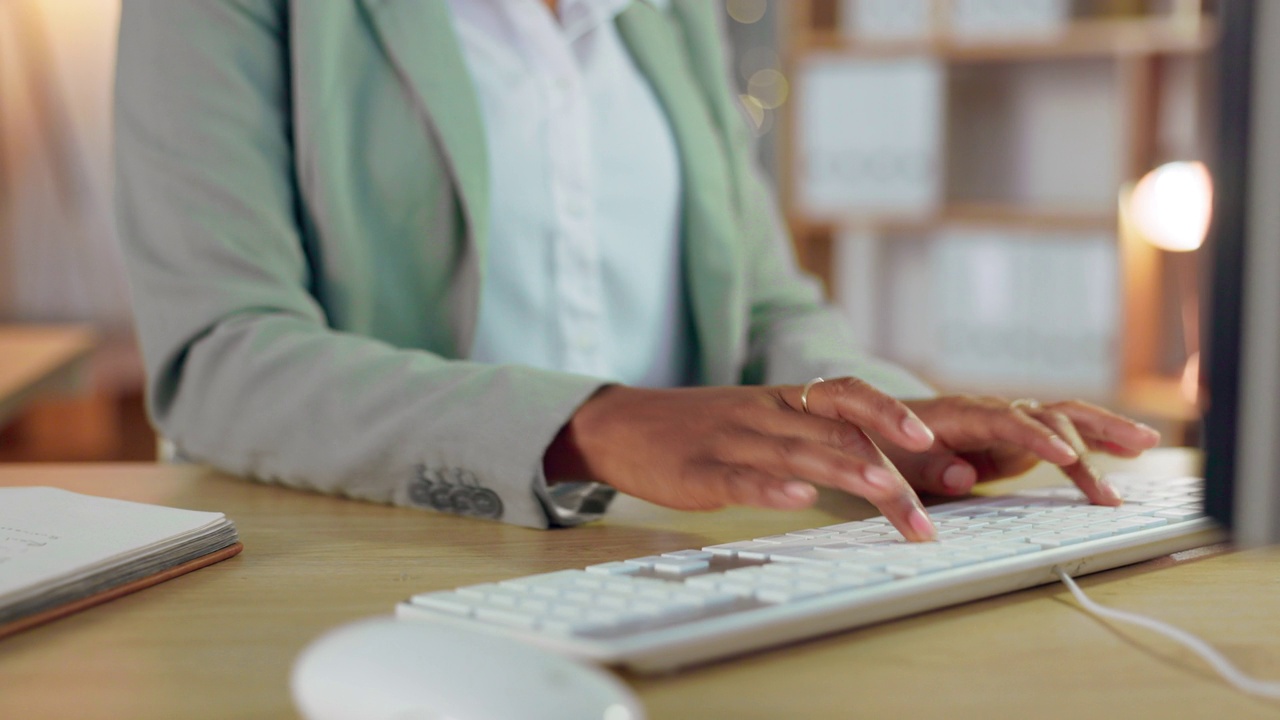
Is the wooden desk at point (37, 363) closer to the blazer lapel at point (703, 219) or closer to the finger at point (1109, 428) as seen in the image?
the blazer lapel at point (703, 219)

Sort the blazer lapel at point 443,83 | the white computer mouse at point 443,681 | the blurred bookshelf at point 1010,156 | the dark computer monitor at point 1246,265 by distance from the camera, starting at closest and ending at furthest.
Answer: the white computer mouse at point 443,681, the dark computer monitor at point 1246,265, the blazer lapel at point 443,83, the blurred bookshelf at point 1010,156

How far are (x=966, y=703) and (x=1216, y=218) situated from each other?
22cm

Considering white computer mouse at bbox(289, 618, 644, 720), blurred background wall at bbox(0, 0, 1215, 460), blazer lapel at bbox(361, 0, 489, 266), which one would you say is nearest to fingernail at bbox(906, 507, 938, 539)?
white computer mouse at bbox(289, 618, 644, 720)

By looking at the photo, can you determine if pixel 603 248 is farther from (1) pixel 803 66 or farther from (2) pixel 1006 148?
(2) pixel 1006 148

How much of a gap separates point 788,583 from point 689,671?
2.6 inches

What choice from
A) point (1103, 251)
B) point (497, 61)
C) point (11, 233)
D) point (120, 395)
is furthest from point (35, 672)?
Answer: point (11, 233)

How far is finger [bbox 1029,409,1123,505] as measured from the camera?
0.68 meters

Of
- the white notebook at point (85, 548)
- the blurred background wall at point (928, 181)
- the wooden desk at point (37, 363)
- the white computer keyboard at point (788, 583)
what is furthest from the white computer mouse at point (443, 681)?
the blurred background wall at point (928, 181)

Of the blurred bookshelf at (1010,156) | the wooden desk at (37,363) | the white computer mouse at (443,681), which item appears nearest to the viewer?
the white computer mouse at (443,681)

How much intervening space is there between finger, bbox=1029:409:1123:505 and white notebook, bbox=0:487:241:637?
0.46 metres

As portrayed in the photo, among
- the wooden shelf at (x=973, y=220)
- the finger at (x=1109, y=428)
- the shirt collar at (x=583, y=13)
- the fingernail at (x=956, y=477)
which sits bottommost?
the wooden shelf at (x=973, y=220)

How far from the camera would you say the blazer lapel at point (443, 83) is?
941 mm

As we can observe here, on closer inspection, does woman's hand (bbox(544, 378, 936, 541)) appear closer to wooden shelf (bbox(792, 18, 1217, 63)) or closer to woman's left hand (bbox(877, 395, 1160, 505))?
woman's left hand (bbox(877, 395, 1160, 505))

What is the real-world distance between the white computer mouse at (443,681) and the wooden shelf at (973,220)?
7.73 feet
